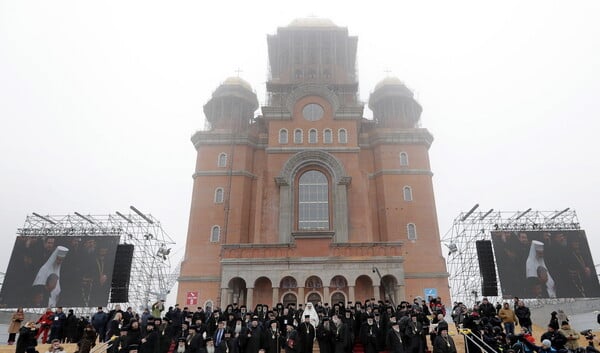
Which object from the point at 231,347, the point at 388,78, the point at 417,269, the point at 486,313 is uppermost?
the point at 388,78

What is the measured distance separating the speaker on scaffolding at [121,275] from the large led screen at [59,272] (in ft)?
3.12

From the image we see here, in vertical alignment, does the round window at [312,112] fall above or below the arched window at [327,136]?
above

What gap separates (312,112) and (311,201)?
7.07m

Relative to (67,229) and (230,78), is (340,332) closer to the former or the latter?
(67,229)

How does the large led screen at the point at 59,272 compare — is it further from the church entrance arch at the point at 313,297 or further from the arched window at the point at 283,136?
the church entrance arch at the point at 313,297

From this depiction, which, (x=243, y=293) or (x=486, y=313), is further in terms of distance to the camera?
(x=243, y=293)

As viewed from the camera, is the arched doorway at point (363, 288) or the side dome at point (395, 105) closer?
the arched doorway at point (363, 288)

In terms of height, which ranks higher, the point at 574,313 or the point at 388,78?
the point at 388,78

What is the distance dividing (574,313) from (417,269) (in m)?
9.67

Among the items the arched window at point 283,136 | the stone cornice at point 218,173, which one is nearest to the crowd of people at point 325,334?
the stone cornice at point 218,173

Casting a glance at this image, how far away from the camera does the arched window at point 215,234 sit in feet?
93.4

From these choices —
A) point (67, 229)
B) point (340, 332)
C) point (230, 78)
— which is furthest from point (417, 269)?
point (67, 229)

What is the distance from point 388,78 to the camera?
3572 centimetres

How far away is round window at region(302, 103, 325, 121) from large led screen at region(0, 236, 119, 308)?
16.6 m
